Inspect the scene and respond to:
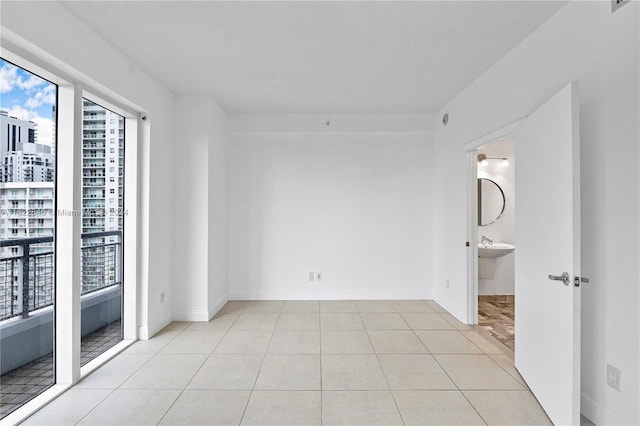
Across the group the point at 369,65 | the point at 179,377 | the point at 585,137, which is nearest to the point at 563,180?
the point at 585,137

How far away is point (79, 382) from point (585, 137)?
3.97 m

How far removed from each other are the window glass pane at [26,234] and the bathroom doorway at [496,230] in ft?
15.4

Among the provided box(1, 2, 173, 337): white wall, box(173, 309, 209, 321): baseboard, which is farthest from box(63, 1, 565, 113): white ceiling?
box(173, 309, 209, 321): baseboard

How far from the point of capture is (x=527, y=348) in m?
2.34

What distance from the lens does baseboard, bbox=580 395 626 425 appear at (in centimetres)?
178

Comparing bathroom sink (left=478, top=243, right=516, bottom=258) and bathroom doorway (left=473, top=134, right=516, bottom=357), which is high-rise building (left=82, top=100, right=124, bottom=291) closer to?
bathroom doorway (left=473, top=134, right=516, bottom=357)

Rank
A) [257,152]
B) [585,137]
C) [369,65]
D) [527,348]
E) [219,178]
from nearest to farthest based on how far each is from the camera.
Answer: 1. [585,137]
2. [527,348]
3. [369,65]
4. [219,178]
5. [257,152]

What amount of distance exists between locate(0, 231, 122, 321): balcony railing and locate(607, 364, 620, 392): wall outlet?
361cm

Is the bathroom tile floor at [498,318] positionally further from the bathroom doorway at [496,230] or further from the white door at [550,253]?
the white door at [550,253]

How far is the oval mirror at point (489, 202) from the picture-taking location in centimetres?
495

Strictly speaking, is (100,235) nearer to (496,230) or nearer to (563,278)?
(563,278)

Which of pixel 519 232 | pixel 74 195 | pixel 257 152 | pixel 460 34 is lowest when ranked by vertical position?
pixel 519 232

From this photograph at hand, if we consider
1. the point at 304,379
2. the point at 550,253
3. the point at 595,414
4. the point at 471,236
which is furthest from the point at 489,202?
the point at 304,379

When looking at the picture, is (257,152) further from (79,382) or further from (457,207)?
(79,382)
